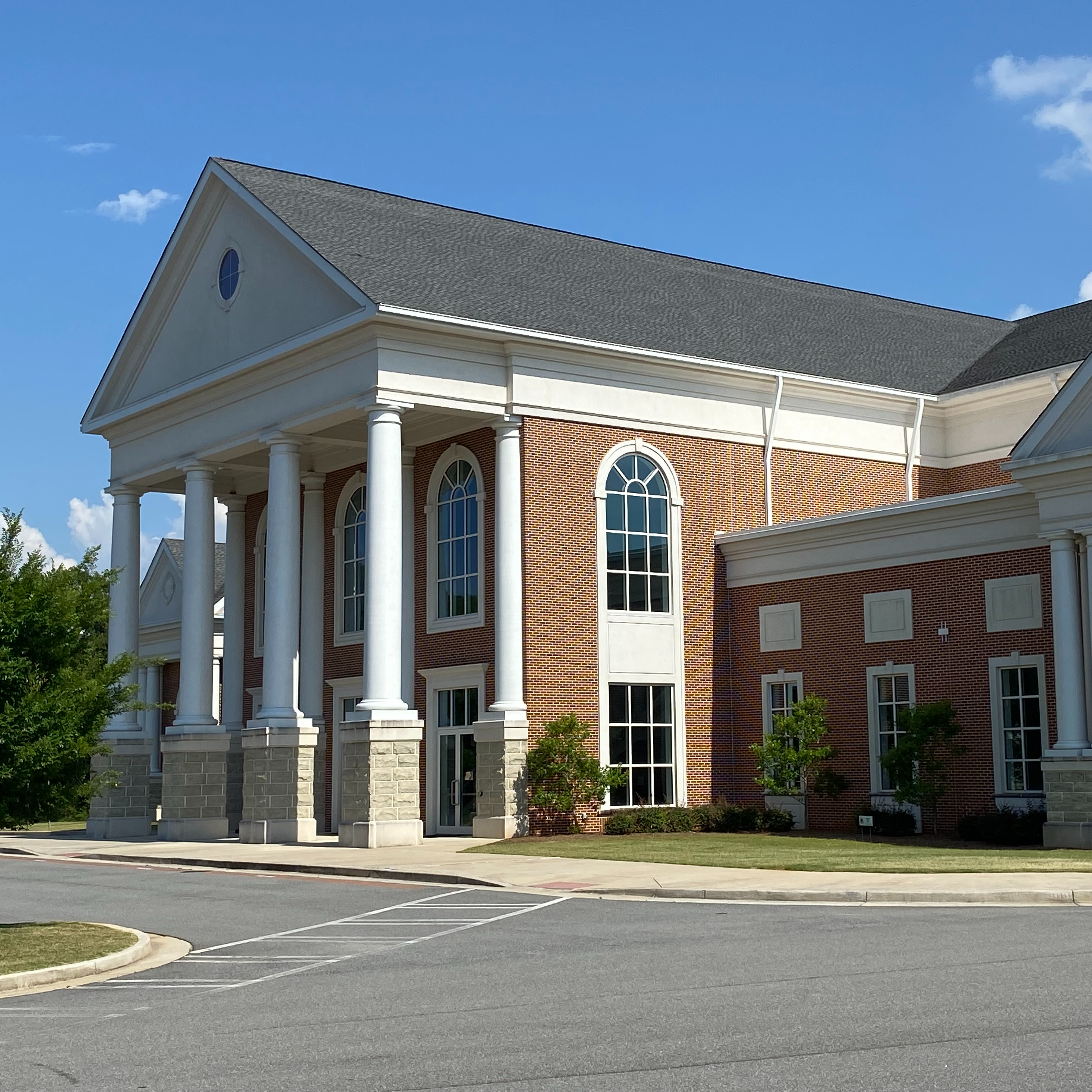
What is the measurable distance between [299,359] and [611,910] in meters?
16.8

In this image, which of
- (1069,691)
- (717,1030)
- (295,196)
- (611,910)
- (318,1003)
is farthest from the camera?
(295,196)

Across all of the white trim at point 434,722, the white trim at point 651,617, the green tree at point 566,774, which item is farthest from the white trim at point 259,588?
the green tree at point 566,774

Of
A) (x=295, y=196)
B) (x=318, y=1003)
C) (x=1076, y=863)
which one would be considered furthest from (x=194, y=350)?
(x=318, y=1003)

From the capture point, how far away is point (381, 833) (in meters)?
27.5

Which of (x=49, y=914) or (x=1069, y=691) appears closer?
(x=49, y=914)

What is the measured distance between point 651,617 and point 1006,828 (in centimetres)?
835

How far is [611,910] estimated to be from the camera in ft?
55.6

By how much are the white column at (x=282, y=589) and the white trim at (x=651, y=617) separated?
592cm

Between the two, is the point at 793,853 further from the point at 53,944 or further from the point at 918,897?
the point at 53,944

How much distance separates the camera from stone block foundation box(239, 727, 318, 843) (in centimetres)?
3048

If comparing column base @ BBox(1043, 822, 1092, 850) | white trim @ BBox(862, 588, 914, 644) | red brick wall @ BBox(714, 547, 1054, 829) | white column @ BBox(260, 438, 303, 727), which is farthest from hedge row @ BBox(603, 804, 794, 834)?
white column @ BBox(260, 438, 303, 727)

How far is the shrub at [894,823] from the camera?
2839 cm

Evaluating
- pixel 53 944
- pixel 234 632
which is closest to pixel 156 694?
pixel 234 632

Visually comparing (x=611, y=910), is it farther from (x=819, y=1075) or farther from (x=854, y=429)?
(x=854, y=429)
